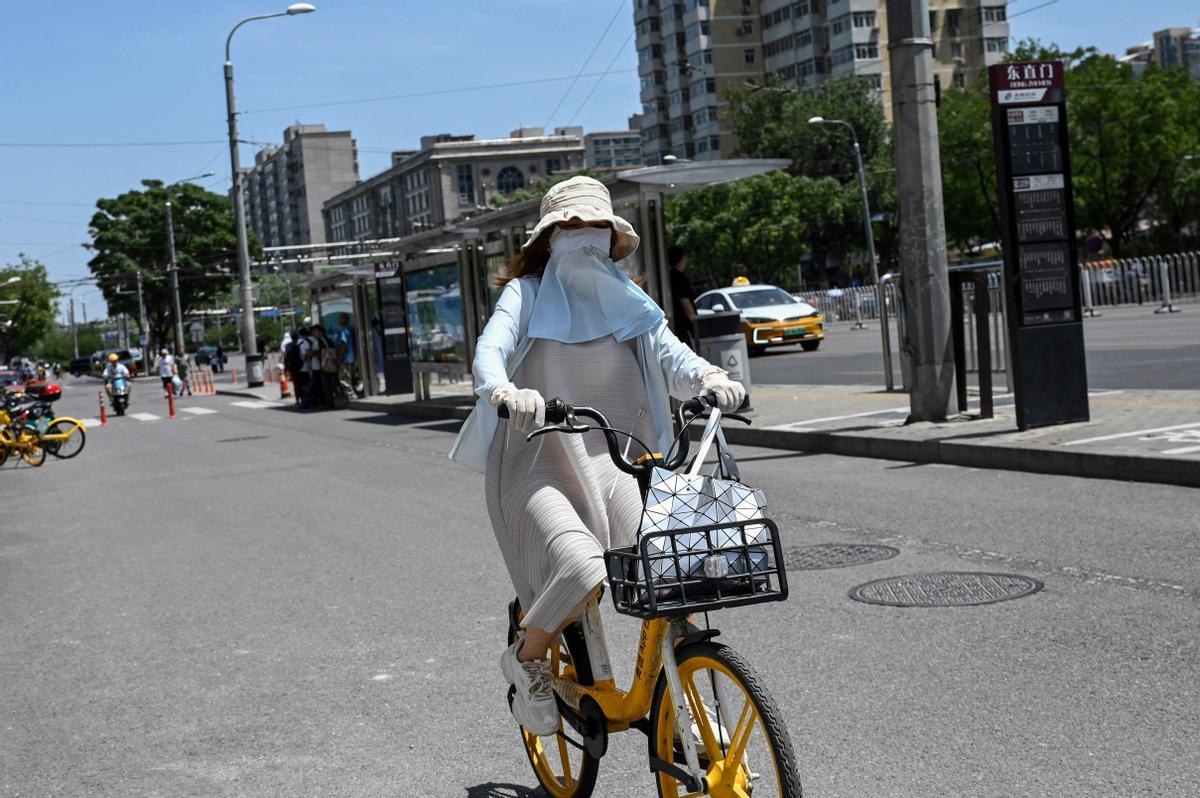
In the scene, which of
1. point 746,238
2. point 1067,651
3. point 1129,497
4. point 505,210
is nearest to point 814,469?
point 1129,497

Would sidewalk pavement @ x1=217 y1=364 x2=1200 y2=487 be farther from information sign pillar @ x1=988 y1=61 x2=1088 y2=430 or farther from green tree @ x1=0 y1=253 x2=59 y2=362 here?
green tree @ x1=0 y1=253 x2=59 y2=362

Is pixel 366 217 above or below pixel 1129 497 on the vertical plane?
above

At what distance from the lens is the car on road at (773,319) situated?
1363 inches

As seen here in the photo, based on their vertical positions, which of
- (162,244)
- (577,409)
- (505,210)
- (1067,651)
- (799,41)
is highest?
(799,41)

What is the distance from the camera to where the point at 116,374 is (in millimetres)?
38125

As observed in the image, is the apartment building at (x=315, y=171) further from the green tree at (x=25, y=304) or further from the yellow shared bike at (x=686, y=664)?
the yellow shared bike at (x=686, y=664)

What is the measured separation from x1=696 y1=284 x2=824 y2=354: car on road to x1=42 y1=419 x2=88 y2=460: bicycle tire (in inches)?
617

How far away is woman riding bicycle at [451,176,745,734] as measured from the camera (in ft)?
13.1

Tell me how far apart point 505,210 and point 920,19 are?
25.4ft

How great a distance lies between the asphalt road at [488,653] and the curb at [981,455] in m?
0.23

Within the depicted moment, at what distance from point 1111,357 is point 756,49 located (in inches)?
3616

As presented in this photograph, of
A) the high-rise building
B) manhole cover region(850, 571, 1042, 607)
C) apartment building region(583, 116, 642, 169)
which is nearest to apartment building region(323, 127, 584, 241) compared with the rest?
apartment building region(583, 116, 642, 169)

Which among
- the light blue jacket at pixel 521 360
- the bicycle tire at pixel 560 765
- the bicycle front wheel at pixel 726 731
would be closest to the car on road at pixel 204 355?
the bicycle tire at pixel 560 765

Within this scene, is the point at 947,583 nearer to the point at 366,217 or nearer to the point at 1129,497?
the point at 1129,497
